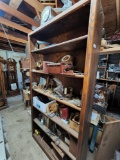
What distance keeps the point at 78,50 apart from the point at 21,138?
2.00 m

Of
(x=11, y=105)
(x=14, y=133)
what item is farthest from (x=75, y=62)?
(x=11, y=105)

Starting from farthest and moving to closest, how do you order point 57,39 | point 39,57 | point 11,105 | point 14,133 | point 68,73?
point 11,105 → point 14,133 → point 39,57 → point 57,39 → point 68,73

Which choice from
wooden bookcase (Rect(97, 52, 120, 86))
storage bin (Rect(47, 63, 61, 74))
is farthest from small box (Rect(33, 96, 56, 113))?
wooden bookcase (Rect(97, 52, 120, 86))

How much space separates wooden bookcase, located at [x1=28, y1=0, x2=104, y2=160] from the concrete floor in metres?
0.13

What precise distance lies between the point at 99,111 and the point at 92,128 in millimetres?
414

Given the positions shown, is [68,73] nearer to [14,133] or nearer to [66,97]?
[66,97]

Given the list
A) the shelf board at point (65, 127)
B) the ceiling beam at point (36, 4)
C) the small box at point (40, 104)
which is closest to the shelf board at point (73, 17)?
the ceiling beam at point (36, 4)

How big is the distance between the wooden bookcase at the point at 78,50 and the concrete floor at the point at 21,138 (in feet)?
0.42

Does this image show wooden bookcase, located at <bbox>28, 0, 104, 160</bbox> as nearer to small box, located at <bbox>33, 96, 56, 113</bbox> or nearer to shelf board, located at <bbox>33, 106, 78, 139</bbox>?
shelf board, located at <bbox>33, 106, 78, 139</bbox>

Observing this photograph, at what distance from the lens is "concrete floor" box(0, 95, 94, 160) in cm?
149

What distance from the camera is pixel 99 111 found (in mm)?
1323

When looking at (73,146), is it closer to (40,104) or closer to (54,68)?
(40,104)

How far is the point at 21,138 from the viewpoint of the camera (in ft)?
6.04

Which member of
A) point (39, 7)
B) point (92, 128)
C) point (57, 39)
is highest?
point (39, 7)
